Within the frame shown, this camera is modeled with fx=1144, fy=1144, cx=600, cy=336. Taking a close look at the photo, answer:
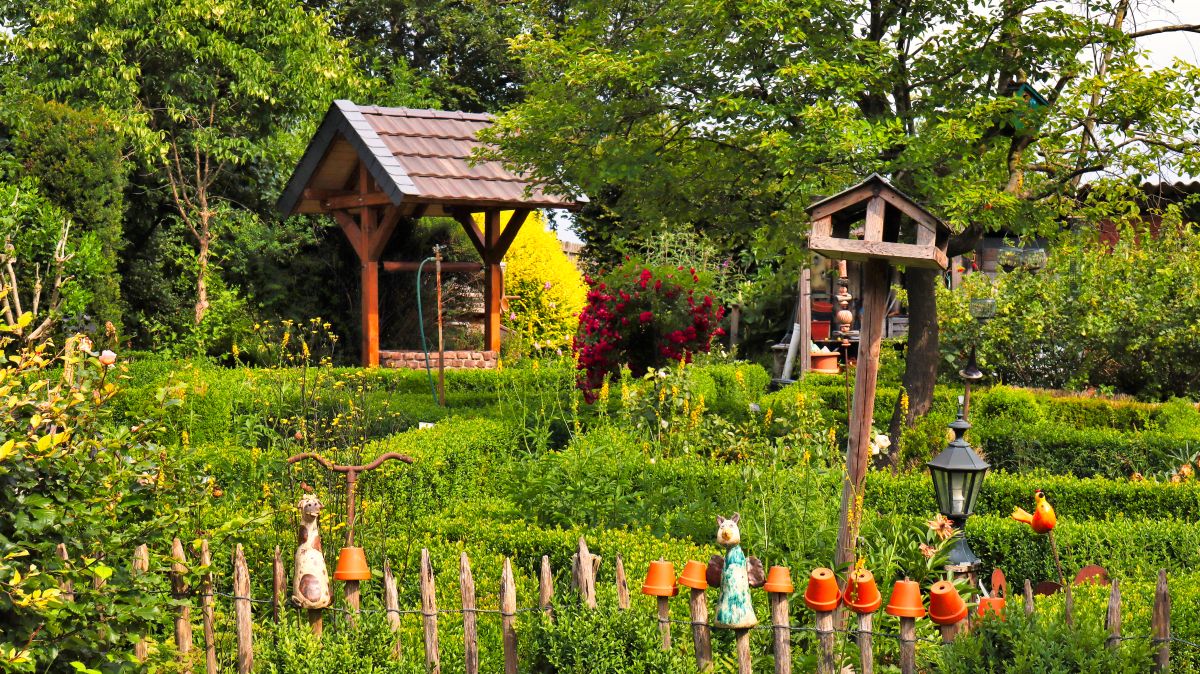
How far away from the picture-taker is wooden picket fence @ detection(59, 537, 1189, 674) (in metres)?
3.70

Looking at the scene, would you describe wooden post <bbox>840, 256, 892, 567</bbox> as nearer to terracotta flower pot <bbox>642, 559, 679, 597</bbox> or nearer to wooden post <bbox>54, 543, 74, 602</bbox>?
terracotta flower pot <bbox>642, 559, 679, 597</bbox>

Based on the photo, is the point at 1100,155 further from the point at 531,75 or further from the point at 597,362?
the point at 531,75

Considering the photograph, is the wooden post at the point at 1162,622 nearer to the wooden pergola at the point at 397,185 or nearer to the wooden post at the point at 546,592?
the wooden post at the point at 546,592

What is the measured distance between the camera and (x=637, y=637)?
12.7ft

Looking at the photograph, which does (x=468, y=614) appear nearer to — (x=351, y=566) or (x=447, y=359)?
(x=351, y=566)

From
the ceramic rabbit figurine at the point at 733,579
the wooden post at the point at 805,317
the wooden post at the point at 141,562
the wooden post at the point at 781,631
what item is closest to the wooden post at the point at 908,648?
the wooden post at the point at 781,631

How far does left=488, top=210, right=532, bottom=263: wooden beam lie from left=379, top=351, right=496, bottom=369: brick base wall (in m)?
1.18

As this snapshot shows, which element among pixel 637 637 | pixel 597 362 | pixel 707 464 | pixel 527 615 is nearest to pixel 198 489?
pixel 527 615

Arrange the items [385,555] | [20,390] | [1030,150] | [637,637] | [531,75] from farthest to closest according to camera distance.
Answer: [531,75] < [1030,150] < [385,555] < [20,390] < [637,637]

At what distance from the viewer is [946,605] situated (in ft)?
12.4

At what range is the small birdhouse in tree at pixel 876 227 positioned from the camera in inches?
200

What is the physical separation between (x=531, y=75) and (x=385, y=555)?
17.2m

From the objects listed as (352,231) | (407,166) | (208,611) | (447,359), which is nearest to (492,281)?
(447,359)

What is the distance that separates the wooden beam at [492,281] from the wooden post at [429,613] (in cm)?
993
